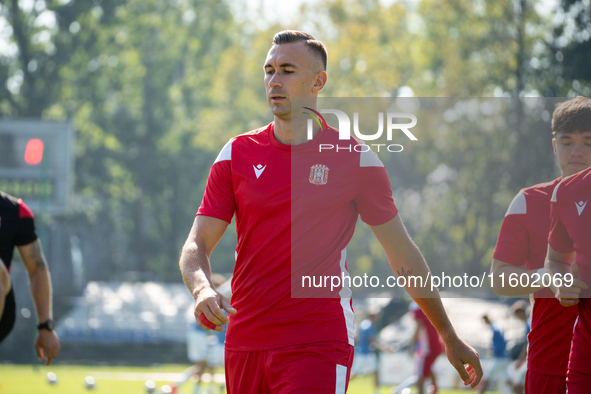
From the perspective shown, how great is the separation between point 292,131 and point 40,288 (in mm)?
2911

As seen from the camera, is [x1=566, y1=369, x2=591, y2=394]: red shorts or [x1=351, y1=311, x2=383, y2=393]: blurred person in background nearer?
[x1=566, y1=369, x2=591, y2=394]: red shorts

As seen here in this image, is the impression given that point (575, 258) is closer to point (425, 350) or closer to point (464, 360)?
point (464, 360)

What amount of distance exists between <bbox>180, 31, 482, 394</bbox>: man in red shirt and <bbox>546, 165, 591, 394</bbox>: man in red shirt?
Result: 0.52 m

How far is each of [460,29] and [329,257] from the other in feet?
102

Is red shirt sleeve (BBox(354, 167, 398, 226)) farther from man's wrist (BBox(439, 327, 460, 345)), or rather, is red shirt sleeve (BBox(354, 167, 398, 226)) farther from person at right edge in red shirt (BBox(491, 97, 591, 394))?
person at right edge in red shirt (BBox(491, 97, 591, 394))

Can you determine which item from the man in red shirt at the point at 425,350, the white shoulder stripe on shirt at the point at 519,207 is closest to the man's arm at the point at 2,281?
the white shoulder stripe on shirt at the point at 519,207

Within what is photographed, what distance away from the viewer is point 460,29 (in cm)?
3256

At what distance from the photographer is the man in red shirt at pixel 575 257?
11.4 feet

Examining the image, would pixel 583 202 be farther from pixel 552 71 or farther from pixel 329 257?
pixel 552 71

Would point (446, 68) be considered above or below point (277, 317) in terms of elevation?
above

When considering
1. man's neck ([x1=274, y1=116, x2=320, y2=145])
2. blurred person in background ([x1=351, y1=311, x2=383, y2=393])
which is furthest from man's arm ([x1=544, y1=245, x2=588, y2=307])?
blurred person in background ([x1=351, y1=311, x2=383, y2=393])

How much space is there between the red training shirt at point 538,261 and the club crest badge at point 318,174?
1456mm

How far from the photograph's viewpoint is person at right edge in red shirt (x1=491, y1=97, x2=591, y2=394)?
4.18 m

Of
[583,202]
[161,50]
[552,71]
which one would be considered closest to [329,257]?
[583,202]
